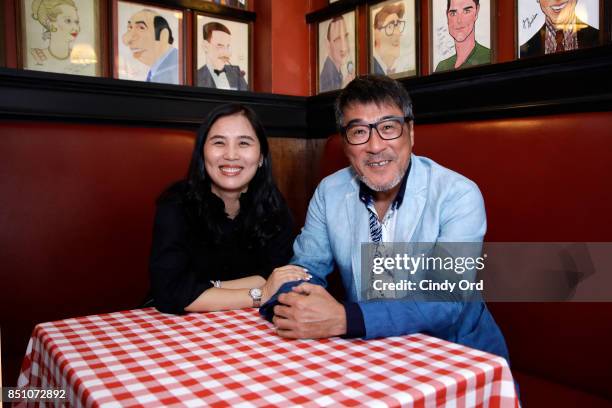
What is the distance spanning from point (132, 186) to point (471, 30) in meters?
2.21

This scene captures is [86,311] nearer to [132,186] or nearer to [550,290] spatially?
[132,186]

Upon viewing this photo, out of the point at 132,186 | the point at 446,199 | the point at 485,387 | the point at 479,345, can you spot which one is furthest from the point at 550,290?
the point at 132,186

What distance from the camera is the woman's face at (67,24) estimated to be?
10.9 feet

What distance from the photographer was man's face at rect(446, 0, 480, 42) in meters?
3.03

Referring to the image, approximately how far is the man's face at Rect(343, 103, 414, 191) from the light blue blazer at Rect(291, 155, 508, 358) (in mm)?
52

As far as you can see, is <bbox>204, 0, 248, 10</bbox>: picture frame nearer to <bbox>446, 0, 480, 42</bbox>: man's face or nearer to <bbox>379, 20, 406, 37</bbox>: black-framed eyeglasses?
<bbox>379, 20, 406, 37</bbox>: black-framed eyeglasses

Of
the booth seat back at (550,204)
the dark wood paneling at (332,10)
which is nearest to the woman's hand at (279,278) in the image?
the booth seat back at (550,204)

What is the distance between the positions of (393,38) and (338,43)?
0.60 meters

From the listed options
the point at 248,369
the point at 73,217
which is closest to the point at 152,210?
the point at 73,217

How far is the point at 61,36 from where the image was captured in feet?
10.9

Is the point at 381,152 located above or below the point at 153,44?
below

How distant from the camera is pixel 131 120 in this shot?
7.79ft
